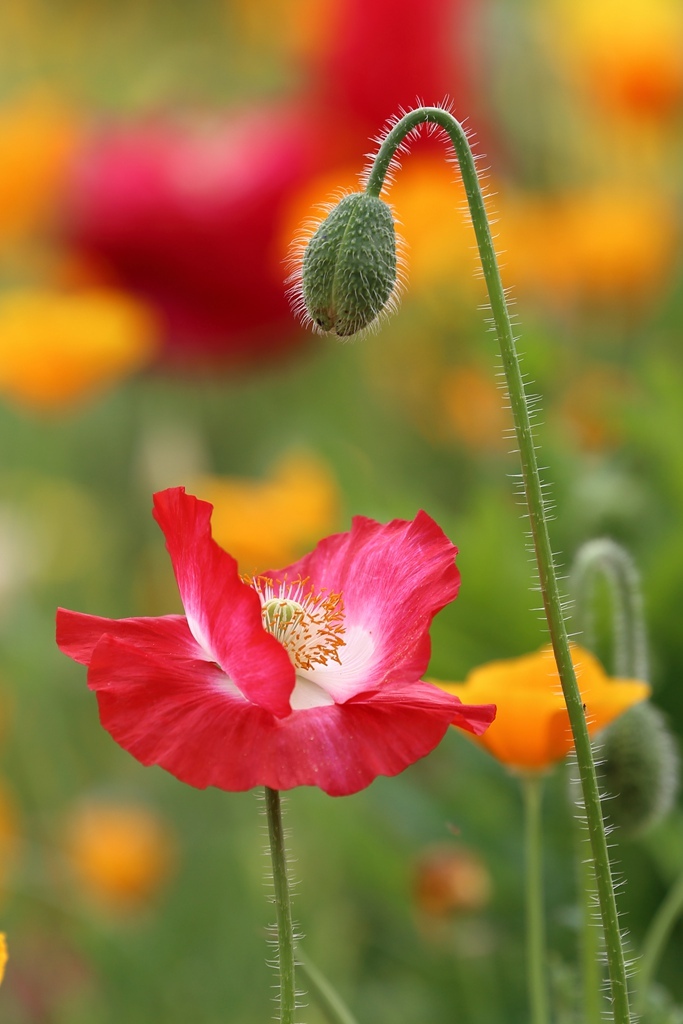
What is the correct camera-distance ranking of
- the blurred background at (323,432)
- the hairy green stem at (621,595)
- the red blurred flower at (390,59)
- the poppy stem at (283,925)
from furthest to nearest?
the red blurred flower at (390,59) < the blurred background at (323,432) < the hairy green stem at (621,595) < the poppy stem at (283,925)

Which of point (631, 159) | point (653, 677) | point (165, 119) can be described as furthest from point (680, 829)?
point (631, 159)

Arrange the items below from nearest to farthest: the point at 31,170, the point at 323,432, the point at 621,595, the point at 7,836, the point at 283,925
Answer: the point at 283,925 → the point at 621,595 → the point at 7,836 → the point at 323,432 → the point at 31,170

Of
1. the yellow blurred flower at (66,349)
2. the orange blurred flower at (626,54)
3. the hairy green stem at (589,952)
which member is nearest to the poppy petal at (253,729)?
the hairy green stem at (589,952)

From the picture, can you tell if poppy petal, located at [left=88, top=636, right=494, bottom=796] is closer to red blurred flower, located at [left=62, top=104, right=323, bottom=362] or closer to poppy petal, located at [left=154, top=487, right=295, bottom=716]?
poppy petal, located at [left=154, top=487, right=295, bottom=716]

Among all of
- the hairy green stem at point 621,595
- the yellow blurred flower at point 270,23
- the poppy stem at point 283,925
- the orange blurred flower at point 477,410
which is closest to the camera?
the poppy stem at point 283,925

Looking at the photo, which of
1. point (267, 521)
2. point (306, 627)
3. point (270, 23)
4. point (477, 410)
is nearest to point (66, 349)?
point (267, 521)

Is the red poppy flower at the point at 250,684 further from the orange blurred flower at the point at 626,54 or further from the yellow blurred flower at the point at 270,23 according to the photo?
the yellow blurred flower at the point at 270,23

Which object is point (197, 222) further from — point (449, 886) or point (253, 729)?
point (253, 729)
